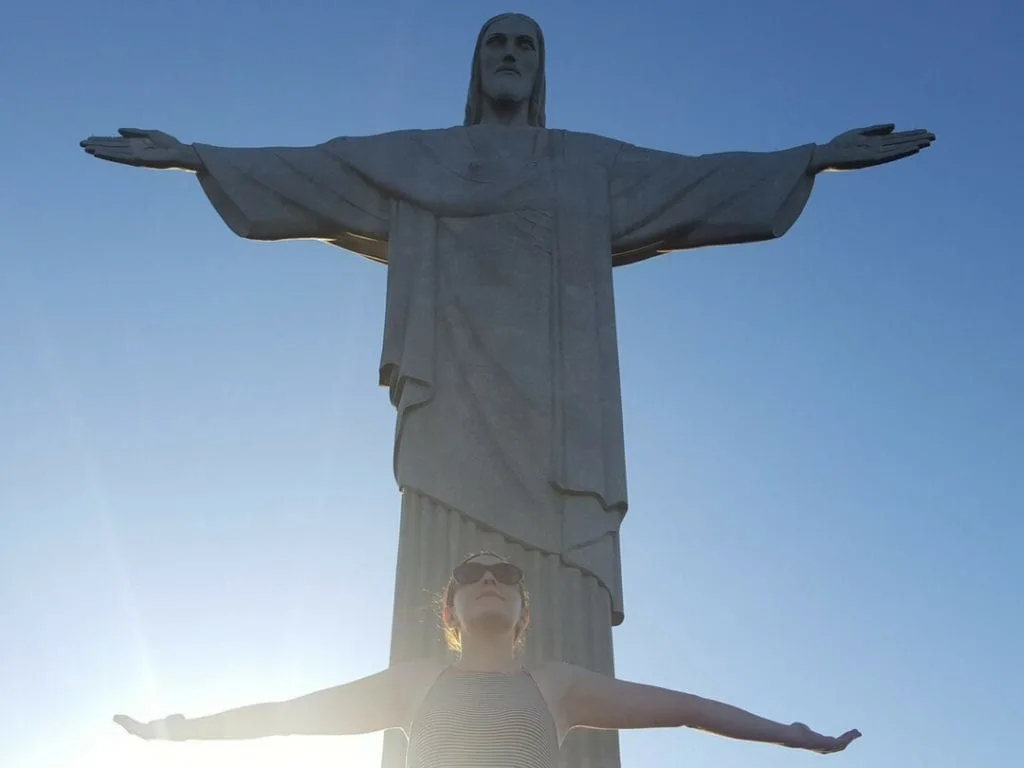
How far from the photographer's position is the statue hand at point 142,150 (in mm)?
9164

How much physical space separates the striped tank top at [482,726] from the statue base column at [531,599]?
8.31 ft

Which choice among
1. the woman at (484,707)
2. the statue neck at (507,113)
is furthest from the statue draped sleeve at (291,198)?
the woman at (484,707)

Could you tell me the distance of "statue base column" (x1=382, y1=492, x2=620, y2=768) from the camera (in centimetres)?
729

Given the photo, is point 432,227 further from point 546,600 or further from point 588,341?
point 546,600

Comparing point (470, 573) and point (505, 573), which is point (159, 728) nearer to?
point (470, 573)

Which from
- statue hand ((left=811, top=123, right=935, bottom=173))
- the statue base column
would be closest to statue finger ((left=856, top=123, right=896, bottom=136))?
statue hand ((left=811, top=123, right=935, bottom=173))

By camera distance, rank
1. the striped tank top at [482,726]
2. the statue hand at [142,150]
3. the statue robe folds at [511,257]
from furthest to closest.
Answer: the statue hand at [142,150] < the statue robe folds at [511,257] < the striped tank top at [482,726]

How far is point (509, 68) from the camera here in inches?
403

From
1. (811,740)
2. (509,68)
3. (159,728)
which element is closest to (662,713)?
(811,740)

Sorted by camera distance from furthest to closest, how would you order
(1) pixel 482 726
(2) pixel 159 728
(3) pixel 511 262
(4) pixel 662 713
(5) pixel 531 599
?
(3) pixel 511 262, (5) pixel 531 599, (4) pixel 662 713, (2) pixel 159 728, (1) pixel 482 726

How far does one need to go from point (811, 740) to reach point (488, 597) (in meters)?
1.15

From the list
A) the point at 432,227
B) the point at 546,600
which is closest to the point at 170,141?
the point at 432,227

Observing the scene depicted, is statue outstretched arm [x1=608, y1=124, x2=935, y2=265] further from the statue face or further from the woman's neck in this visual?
the woman's neck

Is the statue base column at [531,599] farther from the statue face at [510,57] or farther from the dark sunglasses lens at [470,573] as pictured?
the statue face at [510,57]
